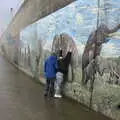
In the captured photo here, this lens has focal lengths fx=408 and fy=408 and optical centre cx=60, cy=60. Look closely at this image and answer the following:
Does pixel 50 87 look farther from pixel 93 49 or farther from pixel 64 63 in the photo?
pixel 93 49

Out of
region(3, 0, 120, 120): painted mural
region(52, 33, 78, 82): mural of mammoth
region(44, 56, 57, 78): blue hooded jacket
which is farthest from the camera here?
region(44, 56, 57, 78): blue hooded jacket

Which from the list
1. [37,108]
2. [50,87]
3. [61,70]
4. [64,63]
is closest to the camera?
[37,108]

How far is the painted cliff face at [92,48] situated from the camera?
383 inches

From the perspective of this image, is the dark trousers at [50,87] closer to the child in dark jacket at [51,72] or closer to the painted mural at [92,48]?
the child in dark jacket at [51,72]

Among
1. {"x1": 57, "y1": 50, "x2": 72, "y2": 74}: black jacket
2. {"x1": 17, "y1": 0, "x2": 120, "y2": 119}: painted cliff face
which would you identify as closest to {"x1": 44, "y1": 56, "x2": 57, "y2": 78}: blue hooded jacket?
{"x1": 57, "y1": 50, "x2": 72, "y2": 74}: black jacket

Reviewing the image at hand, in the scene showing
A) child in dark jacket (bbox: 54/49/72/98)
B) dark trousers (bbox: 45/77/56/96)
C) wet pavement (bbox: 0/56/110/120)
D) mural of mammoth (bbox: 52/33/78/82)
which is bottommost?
wet pavement (bbox: 0/56/110/120)

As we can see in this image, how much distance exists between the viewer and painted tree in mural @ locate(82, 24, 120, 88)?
34.0 feet

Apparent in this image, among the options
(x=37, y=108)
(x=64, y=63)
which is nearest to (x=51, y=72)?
(x=64, y=63)

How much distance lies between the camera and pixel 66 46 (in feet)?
45.7

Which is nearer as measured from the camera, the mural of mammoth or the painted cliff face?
the painted cliff face

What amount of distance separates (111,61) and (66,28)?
14.7 ft

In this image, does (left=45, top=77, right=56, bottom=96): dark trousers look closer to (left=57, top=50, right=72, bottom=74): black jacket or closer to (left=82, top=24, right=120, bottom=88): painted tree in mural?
(left=57, top=50, right=72, bottom=74): black jacket

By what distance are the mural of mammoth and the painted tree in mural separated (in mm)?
914

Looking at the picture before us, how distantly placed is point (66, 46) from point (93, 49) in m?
2.95
